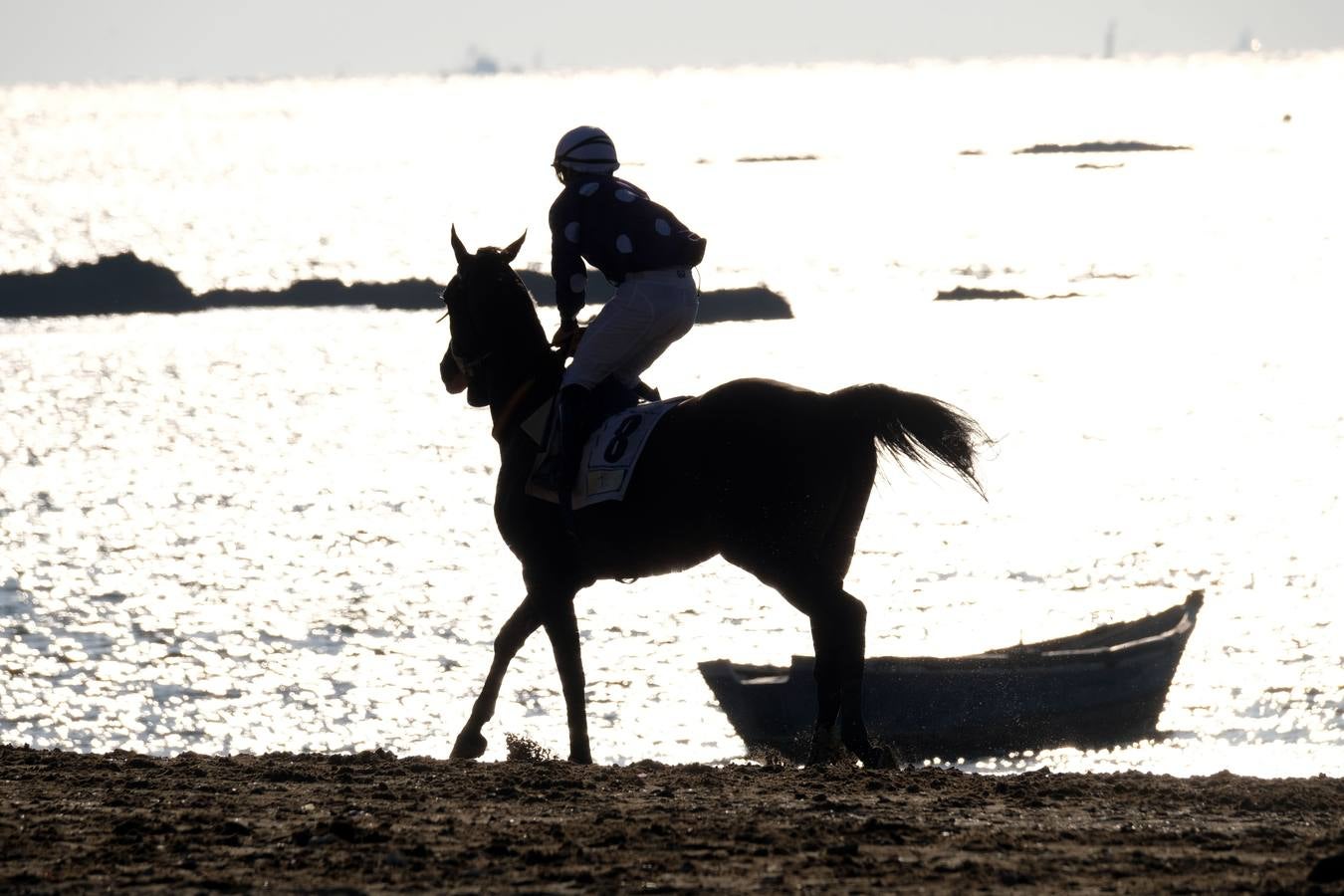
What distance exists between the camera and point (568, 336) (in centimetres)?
1205

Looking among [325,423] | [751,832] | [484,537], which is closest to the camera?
[751,832]

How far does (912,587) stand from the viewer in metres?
38.8

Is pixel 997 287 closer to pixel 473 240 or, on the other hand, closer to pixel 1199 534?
pixel 473 240

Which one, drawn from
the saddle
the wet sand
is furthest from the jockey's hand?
the wet sand

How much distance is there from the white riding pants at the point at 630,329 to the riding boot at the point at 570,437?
0.09 meters

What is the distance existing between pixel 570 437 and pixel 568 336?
2.71 ft

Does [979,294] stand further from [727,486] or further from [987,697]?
[727,486]

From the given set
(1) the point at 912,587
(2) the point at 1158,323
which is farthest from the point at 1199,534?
(2) the point at 1158,323

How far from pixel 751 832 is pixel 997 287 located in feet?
361

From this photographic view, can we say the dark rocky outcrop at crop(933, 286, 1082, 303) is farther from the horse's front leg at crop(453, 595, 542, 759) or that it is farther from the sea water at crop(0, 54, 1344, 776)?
the horse's front leg at crop(453, 595, 542, 759)

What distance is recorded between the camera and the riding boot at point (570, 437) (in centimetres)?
1151

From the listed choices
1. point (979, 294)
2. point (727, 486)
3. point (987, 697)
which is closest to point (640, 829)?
point (727, 486)

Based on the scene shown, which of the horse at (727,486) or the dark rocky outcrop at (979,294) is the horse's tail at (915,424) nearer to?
the horse at (727,486)

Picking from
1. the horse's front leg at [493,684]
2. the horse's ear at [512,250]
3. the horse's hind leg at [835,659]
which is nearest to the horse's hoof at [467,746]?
the horse's front leg at [493,684]
